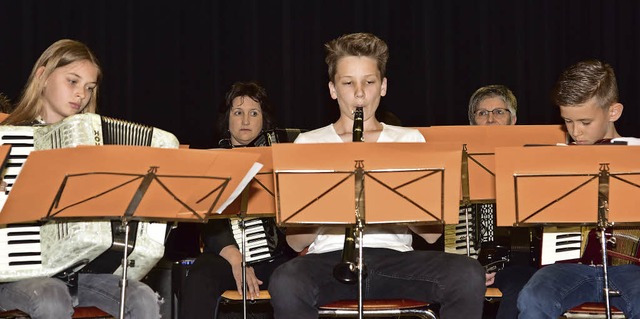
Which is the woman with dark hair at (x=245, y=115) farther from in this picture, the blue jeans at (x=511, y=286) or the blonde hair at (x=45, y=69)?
the blue jeans at (x=511, y=286)

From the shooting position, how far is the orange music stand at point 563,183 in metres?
2.90

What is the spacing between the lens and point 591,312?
10.6 feet

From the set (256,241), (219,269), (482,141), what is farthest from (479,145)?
(219,269)

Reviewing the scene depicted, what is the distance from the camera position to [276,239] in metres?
4.11

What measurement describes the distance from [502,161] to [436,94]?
3.05m

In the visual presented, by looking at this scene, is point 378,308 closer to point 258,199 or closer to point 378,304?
point 378,304

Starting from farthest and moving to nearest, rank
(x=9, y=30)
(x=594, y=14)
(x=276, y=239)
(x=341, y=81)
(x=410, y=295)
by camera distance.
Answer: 1. (x=594, y=14)
2. (x=9, y=30)
3. (x=276, y=239)
4. (x=341, y=81)
5. (x=410, y=295)

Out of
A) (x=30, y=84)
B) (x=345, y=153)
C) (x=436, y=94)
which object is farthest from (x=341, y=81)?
(x=436, y=94)

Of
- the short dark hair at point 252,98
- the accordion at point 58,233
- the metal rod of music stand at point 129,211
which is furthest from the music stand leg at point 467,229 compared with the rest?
the metal rod of music stand at point 129,211

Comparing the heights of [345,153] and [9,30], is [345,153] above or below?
below

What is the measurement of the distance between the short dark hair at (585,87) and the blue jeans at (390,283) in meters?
0.81

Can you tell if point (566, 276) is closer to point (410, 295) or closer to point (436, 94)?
point (410, 295)

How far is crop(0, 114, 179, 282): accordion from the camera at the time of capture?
3.02 meters

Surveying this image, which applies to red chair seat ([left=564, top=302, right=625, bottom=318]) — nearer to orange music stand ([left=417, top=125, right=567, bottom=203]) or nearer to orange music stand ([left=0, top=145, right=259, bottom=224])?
orange music stand ([left=417, top=125, right=567, bottom=203])
